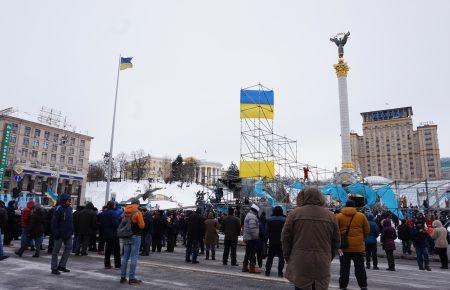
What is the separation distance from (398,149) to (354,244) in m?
153

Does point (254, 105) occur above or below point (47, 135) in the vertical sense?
below

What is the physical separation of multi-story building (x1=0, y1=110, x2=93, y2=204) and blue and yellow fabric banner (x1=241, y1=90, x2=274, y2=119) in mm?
54561

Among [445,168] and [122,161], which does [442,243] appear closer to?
[122,161]

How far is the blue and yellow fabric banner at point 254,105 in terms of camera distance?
2983cm

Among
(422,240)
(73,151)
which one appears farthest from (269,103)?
(73,151)

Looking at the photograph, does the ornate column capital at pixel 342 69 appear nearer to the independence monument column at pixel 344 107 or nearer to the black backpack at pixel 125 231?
the independence monument column at pixel 344 107

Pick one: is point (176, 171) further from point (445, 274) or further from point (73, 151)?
point (445, 274)

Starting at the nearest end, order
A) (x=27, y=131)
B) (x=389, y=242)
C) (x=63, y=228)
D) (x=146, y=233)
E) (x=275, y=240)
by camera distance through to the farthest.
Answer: (x=63, y=228)
(x=275, y=240)
(x=389, y=242)
(x=146, y=233)
(x=27, y=131)

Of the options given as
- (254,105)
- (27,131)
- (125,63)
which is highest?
(27,131)

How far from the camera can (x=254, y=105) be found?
98.1 feet

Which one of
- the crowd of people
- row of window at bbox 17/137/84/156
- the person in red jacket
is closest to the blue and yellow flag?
the crowd of people

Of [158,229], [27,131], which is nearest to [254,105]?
[158,229]

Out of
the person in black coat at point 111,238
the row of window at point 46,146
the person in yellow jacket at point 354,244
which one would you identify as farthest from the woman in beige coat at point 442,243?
the row of window at point 46,146

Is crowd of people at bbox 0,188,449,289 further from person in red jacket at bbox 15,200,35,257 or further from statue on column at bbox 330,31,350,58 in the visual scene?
statue on column at bbox 330,31,350,58
